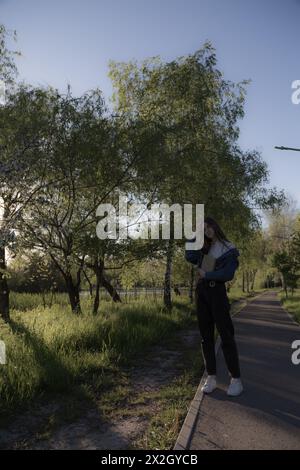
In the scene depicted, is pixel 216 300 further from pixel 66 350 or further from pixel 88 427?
pixel 66 350

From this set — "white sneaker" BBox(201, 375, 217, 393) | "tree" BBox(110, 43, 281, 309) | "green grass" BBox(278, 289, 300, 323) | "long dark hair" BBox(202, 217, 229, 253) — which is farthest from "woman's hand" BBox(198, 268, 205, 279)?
"green grass" BBox(278, 289, 300, 323)

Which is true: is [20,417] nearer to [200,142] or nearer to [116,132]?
[116,132]

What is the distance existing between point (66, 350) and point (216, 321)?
10.2 feet

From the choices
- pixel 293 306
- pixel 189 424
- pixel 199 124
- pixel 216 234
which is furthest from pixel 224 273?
pixel 293 306

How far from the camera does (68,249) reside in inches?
456

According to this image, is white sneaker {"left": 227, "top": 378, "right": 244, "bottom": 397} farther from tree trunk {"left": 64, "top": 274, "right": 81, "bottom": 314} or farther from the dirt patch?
tree trunk {"left": 64, "top": 274, "right": 81, "bottom": 314}

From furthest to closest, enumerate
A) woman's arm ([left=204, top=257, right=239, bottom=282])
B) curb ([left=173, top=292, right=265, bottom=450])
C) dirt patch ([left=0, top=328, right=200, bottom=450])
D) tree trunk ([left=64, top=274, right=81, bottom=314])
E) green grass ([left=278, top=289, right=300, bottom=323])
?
green grass ([left=278, top=289, right=300, bottom=323]) → tree trunk ([left=64, top=274, right=81, bottom=314]) → woman's arm ([left=204, top=257, right=239, bottom=282]) → dirt patch ([left=0, top=328, right=200, bottom=450]) → curb ([left=173, top=292, right=265, bottom=450])

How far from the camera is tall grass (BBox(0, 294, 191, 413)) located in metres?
5.48

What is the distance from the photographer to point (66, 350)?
7.53m

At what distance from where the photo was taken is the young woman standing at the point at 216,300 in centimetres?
544

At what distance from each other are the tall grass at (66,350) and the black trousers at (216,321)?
178 cm

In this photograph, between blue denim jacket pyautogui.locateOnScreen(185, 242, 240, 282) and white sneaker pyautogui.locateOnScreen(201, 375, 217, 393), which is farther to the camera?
white sneaker pyautogui.locateOnScreen(201, 375, 217, 393)

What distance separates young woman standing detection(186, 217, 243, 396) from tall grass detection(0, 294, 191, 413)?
182 cm
